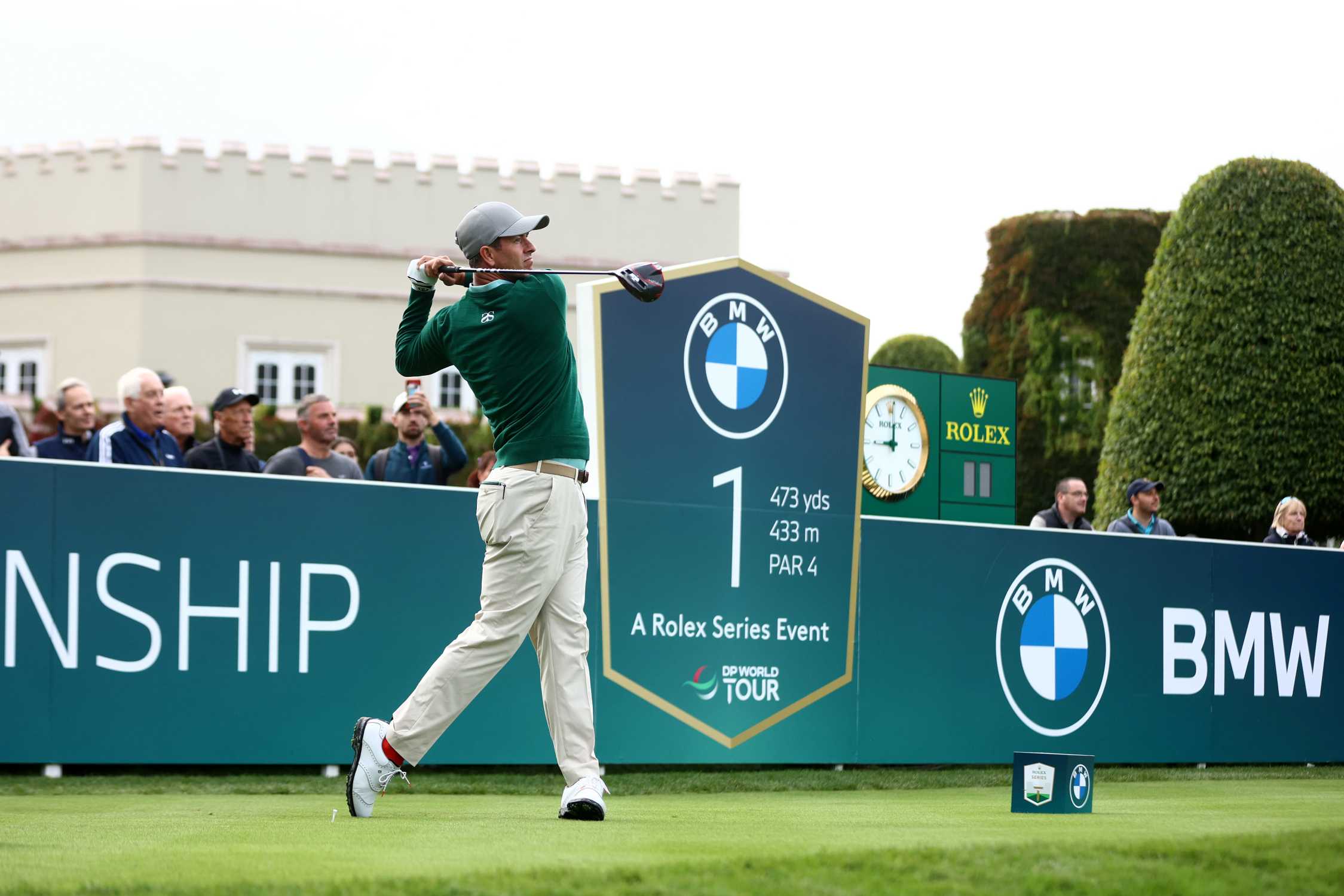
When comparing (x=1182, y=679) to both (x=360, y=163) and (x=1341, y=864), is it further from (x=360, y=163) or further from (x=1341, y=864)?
(x=360, y=163)

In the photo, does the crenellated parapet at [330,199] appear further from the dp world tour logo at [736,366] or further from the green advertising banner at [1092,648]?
the dp world tour logo at [736,366]

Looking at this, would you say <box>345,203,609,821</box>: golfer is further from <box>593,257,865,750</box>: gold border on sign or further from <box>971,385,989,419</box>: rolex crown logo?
<box>971,385,989,419</box>: rolex crown logo

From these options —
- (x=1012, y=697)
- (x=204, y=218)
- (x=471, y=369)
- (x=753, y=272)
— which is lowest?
(x=1012, y=697)

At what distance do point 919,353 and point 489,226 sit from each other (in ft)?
110

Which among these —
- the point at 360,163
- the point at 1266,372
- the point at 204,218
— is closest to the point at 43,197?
Answer: the point at 204,218

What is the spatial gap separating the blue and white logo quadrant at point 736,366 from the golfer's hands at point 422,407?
181cm

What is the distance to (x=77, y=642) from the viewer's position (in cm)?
740

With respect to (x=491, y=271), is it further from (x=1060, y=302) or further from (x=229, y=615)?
(x=1060, y=302)

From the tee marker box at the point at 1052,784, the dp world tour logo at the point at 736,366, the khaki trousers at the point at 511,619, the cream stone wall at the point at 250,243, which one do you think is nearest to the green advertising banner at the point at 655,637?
the dp world tour logo at the point at 736,366

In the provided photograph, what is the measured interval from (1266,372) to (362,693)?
1552cm

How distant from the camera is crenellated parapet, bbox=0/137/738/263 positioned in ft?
114

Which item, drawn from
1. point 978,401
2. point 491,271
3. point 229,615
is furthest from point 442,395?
point 491,271

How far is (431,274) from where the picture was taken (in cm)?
578

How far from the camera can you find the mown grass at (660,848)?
3.67 meters
